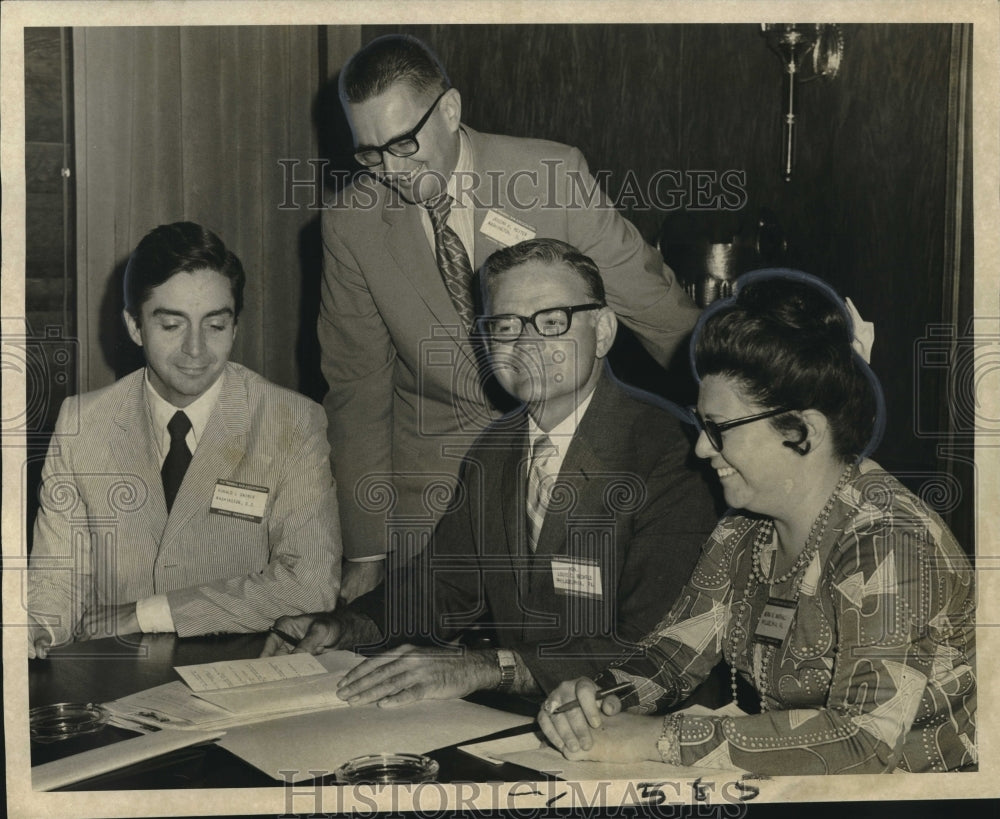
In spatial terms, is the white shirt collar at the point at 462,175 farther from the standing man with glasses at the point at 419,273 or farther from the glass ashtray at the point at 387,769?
the glass ashtray at the point at 387,769

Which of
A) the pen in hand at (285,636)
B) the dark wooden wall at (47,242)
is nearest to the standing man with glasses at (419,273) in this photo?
the pen in hand at (285,636)

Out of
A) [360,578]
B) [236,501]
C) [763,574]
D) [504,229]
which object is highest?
[504,229]

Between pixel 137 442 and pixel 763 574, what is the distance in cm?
181

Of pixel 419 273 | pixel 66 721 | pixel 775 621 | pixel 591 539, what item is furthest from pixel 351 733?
pixel 419 273

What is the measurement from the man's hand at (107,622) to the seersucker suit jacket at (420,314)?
64 centimetres

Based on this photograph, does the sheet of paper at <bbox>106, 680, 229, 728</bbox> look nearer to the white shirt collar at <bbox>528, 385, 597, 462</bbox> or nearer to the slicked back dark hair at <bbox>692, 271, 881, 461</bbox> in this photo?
the white shirt collar at <bbox>528, 385, 597, 462</bbox>

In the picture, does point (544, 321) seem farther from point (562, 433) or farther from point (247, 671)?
point (247, 671)

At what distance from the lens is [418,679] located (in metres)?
2.86

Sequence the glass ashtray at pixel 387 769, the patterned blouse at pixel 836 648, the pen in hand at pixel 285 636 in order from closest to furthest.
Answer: the patterned blouse at pixel 836 648 → the glass ashtray at pixel 387 769 → the pen in hand at pixel 285 636

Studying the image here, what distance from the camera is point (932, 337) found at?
3.21 m

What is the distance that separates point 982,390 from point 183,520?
2373 millimetres

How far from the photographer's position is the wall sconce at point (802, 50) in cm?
314

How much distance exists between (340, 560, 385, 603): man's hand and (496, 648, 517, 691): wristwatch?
1.52ft

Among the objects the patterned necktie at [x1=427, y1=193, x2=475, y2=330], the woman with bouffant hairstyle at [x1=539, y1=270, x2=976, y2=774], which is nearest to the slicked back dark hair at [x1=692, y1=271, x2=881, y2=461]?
the woman with bouffant hairstyle at [x1=539, y1=270, x2=976, y2=774]
